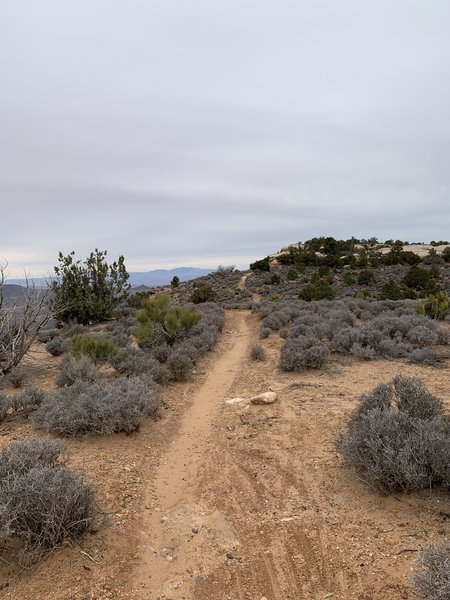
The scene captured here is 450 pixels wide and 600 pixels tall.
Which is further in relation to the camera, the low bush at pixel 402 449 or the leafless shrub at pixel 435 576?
the low bush at pixel 402 449

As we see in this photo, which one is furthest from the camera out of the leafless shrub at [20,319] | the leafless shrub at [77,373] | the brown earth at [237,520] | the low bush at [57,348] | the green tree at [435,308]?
the green tree at [435,308]

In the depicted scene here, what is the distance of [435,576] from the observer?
2455 mm

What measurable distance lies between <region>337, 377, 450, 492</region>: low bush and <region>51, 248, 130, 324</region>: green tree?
1768cm

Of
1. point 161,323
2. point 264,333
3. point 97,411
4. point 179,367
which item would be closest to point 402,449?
point 97,411

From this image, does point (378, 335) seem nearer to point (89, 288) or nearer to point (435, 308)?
point (435, 308)

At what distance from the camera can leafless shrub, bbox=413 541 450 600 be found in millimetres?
2314

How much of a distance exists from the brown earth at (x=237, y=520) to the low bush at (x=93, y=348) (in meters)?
3.95

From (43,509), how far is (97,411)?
2.68 meters

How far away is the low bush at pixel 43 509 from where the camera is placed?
3287 mm

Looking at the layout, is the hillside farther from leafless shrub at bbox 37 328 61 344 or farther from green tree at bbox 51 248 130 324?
green tree at bbox 51 248 130 324

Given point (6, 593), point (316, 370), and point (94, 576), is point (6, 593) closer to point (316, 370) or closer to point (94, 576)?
point (94, 576)

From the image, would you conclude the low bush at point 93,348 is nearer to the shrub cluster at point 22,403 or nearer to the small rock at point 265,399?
the shrub cluster at point 22,403

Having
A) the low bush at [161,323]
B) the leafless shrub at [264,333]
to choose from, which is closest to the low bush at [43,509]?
the low bush at [161,323]

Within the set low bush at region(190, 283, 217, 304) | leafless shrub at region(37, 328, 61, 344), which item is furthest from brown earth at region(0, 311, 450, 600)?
low bush at region(190, 283, 217, 304)
